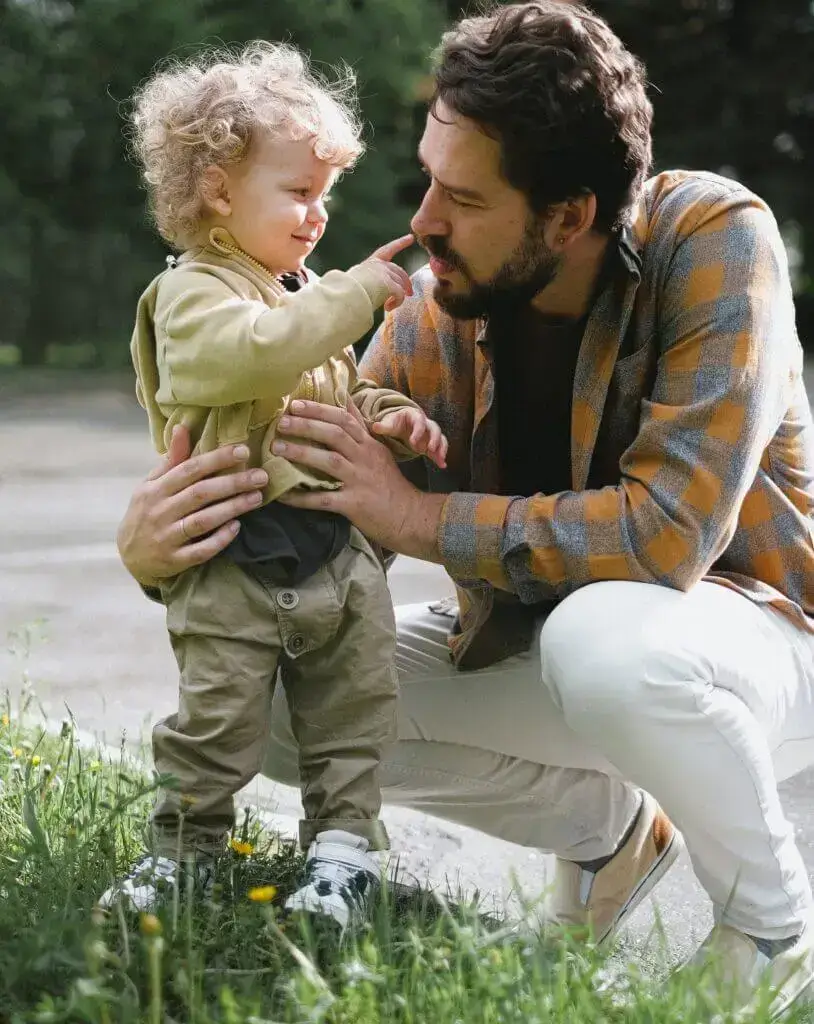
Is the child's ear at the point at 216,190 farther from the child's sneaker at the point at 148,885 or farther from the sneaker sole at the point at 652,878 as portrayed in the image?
the sneaker sole at the point at 652,878

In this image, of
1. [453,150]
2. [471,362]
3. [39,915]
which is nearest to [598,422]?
[471,362]

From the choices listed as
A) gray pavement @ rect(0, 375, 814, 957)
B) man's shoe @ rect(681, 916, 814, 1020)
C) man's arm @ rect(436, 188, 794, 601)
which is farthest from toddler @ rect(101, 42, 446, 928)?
man's shoe @ rect(681, 916, 814, 1020)

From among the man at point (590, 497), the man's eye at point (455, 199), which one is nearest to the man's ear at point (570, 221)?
the man at point (590, 497)

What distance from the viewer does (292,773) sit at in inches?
126

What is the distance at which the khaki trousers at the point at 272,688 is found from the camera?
2.68 m

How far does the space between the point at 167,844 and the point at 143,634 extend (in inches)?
117

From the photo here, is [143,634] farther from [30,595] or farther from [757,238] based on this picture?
[757,238]

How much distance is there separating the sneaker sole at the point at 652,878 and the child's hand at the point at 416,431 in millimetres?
862

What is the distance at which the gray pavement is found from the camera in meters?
Result: 3.52

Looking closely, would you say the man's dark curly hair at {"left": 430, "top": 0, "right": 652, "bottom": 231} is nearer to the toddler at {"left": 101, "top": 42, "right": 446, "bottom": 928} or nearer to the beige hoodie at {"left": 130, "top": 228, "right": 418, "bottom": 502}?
the toddler at {"left": 101, "top": 42, "right": 446, "bottom": 928}

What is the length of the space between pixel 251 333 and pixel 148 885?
2.94 ft

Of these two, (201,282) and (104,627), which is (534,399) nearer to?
(201,282)

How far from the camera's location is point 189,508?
8.85 feet

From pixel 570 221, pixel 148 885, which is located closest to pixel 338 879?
pixel 148 885
